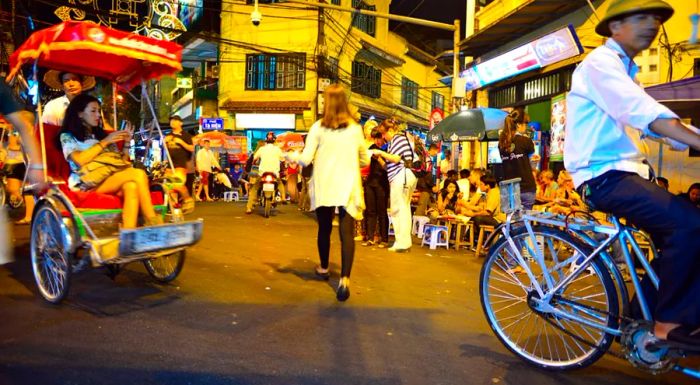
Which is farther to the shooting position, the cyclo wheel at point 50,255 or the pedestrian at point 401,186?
Result: the pedestrian at point 401,186

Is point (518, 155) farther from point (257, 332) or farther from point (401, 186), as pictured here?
point (257, 332)

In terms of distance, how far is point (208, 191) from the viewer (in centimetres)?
1828

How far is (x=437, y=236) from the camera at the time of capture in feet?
29.5

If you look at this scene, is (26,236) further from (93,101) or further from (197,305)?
(197,305)

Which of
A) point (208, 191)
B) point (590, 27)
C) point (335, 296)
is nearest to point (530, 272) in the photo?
point (335, 296)

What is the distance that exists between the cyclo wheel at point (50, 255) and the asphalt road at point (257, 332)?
5.8 inches

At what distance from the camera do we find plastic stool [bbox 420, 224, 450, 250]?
29.3 ft

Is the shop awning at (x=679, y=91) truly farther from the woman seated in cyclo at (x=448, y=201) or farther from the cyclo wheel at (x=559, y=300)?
the cyclo wheel at (x=559, y=300)

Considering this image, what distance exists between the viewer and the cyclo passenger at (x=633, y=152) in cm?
275

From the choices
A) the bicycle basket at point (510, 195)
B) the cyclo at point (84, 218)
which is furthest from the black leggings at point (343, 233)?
the bicycle basket at point (510, 195)

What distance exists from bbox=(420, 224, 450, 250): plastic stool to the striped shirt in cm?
144

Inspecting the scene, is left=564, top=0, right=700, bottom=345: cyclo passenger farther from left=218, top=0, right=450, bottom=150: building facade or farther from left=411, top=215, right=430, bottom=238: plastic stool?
left=218, top=0, right=450, bottom=150: building facade

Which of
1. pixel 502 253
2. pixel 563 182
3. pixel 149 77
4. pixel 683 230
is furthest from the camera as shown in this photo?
pixel 563 182

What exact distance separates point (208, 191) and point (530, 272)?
1596cm
